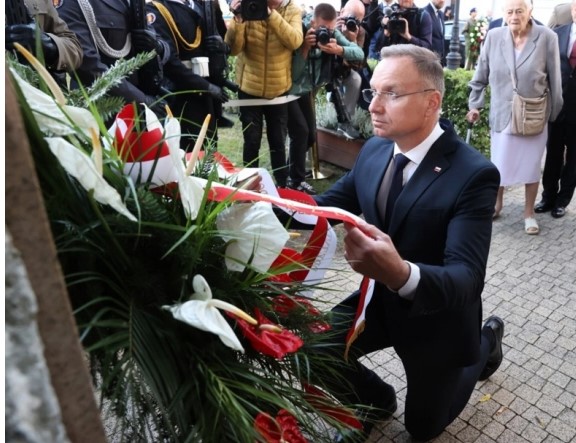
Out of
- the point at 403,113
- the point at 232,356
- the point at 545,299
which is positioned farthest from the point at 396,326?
the point at 545,299

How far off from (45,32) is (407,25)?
4102mm

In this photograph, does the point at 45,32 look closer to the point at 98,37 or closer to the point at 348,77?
A: the point at 98,37

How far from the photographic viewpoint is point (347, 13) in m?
5.43

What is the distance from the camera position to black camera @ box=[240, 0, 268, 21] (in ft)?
13.5

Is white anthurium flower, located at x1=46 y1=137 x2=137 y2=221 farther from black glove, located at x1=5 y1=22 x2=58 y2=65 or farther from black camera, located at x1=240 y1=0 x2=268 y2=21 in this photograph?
black camera, located at x1=240 y1=0 x2=268 y2=21

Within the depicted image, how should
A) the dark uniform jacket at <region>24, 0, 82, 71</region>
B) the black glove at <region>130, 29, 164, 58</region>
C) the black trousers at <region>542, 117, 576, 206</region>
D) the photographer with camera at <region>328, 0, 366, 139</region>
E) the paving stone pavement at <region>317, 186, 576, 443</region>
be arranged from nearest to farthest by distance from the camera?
the paving stone pavement at <region>317, 186, 576, 443</region>
the dark uniform jacket at <region>24, 0, 82, 71</region>
the black glove at <region>130, 29, 164, 58</region>
the black trousers at <region>542, 117, 576, 206</region>
the photographer with camera at <region>328, 0, 366, 139</region>

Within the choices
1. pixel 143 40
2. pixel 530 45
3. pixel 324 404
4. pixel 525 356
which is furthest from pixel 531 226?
pixel 324 404

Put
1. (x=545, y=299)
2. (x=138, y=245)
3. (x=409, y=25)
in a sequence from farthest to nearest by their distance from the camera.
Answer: (x=409, y=25), (x=545, y=299), (x=138, y=245)

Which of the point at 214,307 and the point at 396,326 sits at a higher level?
the point at 214,307

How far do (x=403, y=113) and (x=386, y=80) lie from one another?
139mm

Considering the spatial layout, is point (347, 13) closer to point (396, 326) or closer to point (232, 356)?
point (396, 326)

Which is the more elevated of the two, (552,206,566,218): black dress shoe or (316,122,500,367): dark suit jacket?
(316,122,500,367): dark suit jacket

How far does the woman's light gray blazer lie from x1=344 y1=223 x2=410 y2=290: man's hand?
10.7 feet

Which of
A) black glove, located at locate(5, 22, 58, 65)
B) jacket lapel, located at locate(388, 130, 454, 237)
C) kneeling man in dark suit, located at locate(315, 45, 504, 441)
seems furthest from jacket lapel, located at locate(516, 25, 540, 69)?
black glove, located at locate(5, 22, 58, 65)
